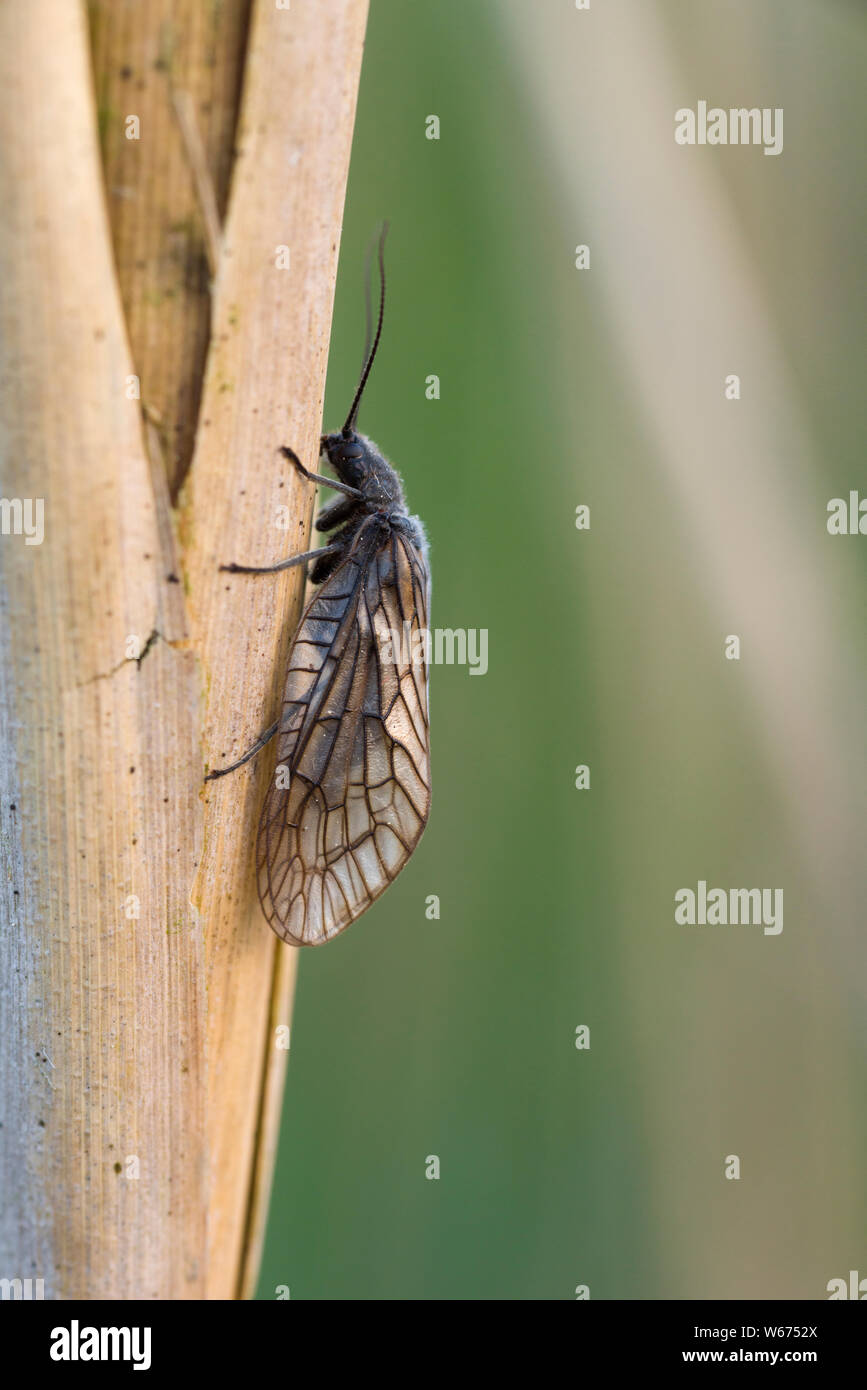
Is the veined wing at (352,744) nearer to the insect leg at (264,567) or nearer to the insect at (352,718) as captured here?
the insect at (352,718)

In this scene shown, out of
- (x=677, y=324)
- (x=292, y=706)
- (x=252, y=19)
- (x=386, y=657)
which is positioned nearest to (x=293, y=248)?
(x=252, y=19)

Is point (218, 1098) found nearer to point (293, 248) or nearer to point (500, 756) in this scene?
point (293, 248)

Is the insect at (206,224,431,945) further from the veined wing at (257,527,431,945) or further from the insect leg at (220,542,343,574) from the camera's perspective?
the insect leg at (220,542,343,574)

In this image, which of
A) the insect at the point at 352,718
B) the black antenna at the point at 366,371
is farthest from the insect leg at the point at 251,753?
the black antenna at the point at 366,371

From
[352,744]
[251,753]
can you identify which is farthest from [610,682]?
[251,753]

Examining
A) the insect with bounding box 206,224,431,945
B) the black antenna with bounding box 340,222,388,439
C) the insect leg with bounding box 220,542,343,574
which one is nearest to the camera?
the insect leg with bounding box 220,542,343,574

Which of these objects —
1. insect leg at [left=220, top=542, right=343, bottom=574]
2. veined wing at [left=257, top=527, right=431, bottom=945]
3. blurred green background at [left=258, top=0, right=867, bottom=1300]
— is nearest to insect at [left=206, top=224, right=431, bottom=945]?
veined wing at [left=257, top=527, right=431, bottom=945]
